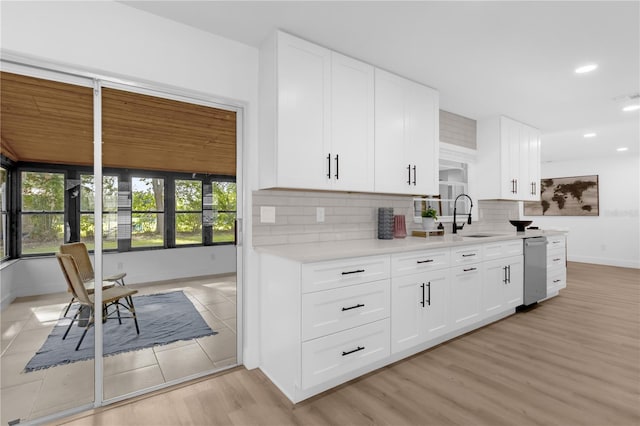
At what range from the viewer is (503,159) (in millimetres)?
4438

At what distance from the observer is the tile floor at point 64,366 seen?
1.88 metres

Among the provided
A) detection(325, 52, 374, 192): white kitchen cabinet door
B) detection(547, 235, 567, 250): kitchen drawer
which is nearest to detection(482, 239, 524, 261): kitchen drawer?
detection(547, 235, 567, 250): kitchen drawer

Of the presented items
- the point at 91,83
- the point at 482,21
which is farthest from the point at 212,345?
the point at 482,21

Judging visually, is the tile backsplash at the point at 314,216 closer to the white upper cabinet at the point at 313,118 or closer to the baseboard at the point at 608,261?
the white upper cabinet at the point at 313,118

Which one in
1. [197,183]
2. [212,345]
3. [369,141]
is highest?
[369,141]

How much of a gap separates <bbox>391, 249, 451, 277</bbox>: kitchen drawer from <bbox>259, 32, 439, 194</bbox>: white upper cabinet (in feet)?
2.17

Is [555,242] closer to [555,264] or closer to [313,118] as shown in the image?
[555,264]

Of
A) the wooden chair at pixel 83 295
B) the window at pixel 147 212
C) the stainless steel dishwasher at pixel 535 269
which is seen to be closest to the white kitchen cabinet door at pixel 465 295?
the stainless steel dishwasher at pixel 535 269

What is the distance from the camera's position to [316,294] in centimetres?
209

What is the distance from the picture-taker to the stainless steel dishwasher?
387 centimetres

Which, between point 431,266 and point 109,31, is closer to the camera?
point 109,31

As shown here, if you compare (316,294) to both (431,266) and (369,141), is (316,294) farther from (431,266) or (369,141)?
(369,141)

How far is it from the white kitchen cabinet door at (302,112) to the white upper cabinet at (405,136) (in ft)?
1.93

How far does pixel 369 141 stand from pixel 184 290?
8.37 feet
